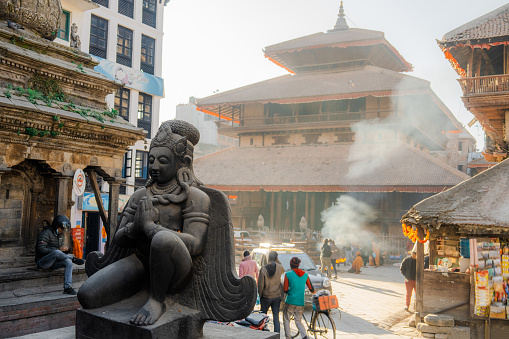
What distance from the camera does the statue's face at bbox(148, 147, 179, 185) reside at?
14.4 ft

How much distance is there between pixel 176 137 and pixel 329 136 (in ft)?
95.5

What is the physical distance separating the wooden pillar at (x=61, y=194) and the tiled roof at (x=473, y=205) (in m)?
7.66

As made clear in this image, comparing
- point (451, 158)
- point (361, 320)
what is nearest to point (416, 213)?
point (361, 320)

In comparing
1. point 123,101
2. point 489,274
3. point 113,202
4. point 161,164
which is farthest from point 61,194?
point 123,101

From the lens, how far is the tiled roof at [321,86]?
29.8 m

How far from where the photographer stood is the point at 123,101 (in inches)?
1008

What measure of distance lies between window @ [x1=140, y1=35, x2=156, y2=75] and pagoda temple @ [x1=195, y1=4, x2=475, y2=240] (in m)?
8.68

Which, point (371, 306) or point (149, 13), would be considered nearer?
point (371, 306)

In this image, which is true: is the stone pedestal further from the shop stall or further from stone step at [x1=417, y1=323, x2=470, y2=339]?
stone step at [x1=417, y1=323, x2=470, y2=339]

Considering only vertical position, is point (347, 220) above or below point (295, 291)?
above

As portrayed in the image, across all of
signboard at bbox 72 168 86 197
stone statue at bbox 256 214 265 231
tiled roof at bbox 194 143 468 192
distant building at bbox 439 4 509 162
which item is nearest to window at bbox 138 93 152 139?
tiled roof at bbox 194 143 468 192

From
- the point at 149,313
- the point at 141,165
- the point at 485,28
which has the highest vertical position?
the point at 485,28

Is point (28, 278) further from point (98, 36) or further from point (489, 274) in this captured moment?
point (98, 36)

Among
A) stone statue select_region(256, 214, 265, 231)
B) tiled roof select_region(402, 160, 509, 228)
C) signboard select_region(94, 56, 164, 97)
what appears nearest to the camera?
tiled roof select_region(402, 160, 509, 228)
